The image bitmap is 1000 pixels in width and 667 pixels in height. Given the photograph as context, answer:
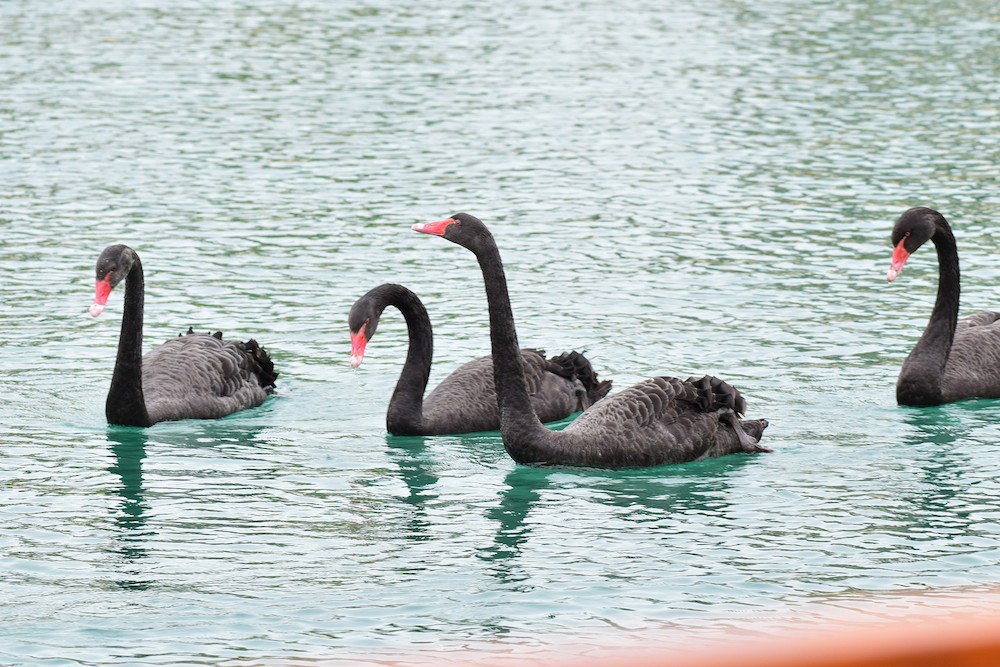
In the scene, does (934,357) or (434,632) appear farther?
(934,357)

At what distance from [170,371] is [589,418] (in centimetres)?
289

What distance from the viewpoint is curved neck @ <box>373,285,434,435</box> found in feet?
29.9

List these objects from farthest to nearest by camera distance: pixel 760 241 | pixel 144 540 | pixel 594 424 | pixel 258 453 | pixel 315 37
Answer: pixel 315 37
pixel 760 241
pixel 258 453
pixel 594 424
pixel 144 540

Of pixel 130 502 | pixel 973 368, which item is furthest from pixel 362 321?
pixel 973 368

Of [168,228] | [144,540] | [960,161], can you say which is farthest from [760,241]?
[144,540]

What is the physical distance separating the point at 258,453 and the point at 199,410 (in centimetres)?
87

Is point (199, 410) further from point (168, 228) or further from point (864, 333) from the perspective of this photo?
point (168, 228)

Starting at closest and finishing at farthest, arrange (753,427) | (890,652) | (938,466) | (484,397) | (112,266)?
1. (890,652)
2. (938,466)
3. (753,427)
4. (484,397)
5. (112,266)

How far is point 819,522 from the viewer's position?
7422mm

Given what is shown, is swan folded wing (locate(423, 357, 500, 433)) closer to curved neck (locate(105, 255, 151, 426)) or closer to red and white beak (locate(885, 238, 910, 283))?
curved neck (locate(105, 255, 151, 426))

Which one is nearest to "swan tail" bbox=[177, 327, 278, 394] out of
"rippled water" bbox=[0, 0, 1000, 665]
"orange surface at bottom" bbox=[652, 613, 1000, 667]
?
"rippled water" bbox=[0, 0, 1000, 665]

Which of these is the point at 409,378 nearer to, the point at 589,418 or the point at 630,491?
the point at 589,418

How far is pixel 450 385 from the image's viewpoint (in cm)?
945

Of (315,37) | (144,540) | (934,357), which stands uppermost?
(315,37)
